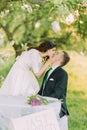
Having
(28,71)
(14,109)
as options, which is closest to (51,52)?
(28,71)

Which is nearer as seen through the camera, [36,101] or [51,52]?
[36,101]

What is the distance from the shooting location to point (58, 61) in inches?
192

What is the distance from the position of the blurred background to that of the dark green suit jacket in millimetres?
1610

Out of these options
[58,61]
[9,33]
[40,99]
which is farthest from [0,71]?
[40,99]

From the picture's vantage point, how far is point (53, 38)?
6.46m

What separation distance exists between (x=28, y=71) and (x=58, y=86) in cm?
93

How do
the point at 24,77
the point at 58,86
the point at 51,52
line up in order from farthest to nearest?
the point at 24,77 → the point at 51,52 → the point at 58,86

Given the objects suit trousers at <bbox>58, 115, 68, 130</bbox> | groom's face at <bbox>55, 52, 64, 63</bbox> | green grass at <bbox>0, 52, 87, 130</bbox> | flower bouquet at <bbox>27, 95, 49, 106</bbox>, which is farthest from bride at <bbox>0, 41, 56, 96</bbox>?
flower bouquet at <bbox>27, 95, 49, 106</bbox>

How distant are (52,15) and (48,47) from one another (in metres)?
1.08

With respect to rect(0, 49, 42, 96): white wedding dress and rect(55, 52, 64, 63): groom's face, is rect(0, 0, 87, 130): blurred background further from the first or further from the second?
rect(55, 52, 64, 63): groom's face

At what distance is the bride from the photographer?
530 centimetres

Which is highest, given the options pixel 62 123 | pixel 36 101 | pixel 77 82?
pixel 36 101

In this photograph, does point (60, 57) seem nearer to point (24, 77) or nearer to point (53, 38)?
point (24, 77)

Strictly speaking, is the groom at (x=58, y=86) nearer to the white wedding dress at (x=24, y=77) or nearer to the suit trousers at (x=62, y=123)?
the suit trousers at (x=62, y=123)
